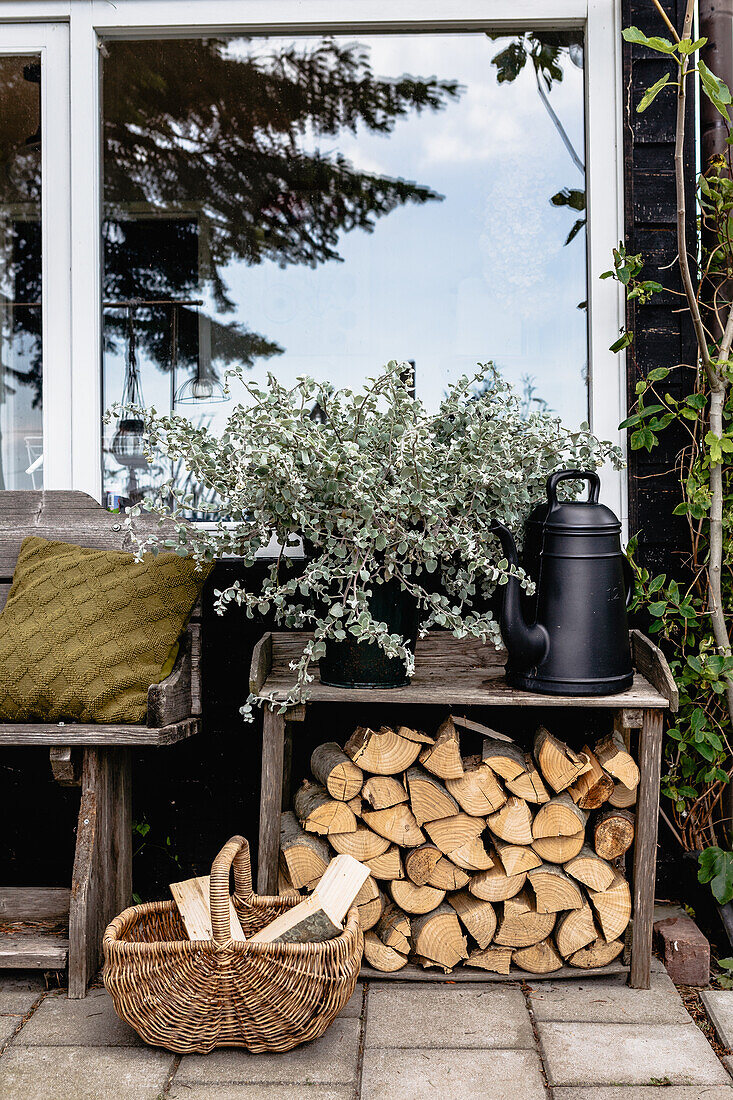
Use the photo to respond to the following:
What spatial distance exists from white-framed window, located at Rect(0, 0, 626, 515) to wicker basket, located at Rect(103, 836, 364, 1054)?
1298 millimetres

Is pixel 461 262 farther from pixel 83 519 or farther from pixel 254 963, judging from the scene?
pixel 254 963

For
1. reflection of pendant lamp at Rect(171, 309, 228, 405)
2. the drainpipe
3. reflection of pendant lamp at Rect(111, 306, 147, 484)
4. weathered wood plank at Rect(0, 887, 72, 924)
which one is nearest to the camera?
weathered wood plank at Rect(0, 887, 72, 924)

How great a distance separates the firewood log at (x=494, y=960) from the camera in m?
1.94

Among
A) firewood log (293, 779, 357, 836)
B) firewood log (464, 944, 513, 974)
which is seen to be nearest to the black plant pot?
firewood log (293, 779, 357, 836)

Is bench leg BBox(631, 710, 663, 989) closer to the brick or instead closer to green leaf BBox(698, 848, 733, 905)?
the brick

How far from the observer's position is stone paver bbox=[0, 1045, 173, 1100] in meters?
1.55

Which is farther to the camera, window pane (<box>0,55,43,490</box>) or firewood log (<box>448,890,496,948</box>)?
window pane (<box>0,55,43,490</box>)

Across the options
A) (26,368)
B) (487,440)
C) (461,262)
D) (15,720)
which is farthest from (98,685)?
(461,262)

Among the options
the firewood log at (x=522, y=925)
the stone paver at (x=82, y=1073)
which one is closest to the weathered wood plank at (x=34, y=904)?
the stone paver at (x=82, y=1073)

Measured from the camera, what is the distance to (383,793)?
6.25ft

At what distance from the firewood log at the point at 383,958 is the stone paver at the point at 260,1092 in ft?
1.18

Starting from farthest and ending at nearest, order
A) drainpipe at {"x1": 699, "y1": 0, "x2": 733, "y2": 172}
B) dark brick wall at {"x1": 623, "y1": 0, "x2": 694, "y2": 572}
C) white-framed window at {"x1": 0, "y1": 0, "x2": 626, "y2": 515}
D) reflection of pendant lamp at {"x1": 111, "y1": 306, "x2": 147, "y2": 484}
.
→ reflection of pendant lamp at {"x1": 111, "y1": 306, "x2": 147, "y2": 484}, white-framed window at {"x1": 0, "y1": 0, "x2": 626, "y2": 515}, dark brick wall at {"x1": 623, "y1": 0, "x2": 694, "y2": 572}, drainpipe at {"x1": 699, "y1": 0, "x2": 733, "y2": 172}

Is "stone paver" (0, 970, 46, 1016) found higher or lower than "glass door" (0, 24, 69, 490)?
lower

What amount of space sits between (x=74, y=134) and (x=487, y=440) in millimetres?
1484
